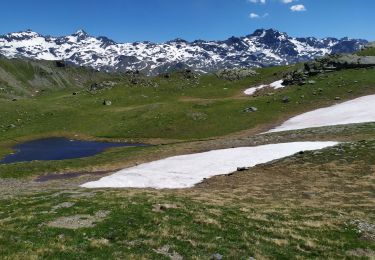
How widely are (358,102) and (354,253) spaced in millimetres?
70963

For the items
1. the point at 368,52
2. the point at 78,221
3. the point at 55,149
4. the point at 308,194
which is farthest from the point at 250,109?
the point at 78,221

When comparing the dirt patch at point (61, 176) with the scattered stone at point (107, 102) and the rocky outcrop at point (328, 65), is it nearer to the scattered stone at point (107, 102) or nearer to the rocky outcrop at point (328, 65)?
the scattered stone at point (107, 102)

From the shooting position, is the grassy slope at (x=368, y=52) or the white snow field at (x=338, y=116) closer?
the white snow field at (x=338, y=116)

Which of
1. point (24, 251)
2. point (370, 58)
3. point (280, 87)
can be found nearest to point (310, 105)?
point (280, 87)

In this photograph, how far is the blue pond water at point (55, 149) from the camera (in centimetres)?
7694

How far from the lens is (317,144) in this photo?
54.2 meters

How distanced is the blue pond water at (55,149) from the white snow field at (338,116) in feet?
108

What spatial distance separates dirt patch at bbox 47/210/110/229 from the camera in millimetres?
26531

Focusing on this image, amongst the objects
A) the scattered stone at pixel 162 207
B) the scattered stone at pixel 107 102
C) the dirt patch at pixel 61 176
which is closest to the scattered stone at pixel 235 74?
the scattered stone at pixel 107 102

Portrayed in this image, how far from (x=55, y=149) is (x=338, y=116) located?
185ft

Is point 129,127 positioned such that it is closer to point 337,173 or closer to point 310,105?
point 310,105

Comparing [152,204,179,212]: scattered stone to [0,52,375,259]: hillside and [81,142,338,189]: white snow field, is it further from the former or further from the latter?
[81,142,338,189]: white snow field

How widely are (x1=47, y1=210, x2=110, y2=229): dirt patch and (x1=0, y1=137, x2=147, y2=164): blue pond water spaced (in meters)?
48.7

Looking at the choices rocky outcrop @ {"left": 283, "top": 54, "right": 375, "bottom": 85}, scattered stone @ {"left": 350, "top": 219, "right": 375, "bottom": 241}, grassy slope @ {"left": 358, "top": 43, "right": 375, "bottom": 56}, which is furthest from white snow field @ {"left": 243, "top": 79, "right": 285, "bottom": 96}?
scattered stone @ {"left": 350, "top": 219, "right": 375, "bottom": 241}
